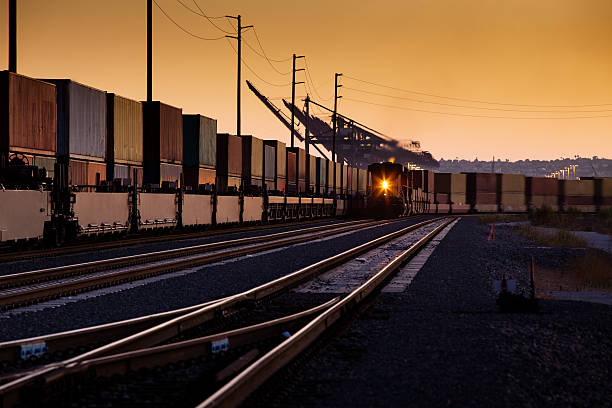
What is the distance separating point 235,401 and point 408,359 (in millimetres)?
2210

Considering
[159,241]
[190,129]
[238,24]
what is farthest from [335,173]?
[159,241]

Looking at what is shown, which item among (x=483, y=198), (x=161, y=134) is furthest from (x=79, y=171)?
(x=483, y=198)

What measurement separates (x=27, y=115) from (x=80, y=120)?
3.23m

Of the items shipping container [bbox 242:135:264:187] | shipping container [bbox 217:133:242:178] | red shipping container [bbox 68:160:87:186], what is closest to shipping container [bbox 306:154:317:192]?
shipping container [bbox 242:135:264:187]

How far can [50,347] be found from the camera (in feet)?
20.4

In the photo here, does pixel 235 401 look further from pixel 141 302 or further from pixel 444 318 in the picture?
pixel 141 302

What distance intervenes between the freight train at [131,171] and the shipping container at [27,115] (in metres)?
0.03

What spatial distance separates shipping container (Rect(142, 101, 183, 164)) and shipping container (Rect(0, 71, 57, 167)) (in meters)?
7.39

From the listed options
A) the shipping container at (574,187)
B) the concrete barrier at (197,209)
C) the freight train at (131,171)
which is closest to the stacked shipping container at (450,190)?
the shipping container at (574,187)

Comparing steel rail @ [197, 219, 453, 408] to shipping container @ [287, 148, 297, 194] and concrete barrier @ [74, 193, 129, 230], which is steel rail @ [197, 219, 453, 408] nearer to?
concrete barrier @ [74, 193, 129, 230]

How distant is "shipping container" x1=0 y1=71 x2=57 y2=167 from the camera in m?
20.9

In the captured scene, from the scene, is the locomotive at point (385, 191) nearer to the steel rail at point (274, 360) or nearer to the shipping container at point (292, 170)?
the shipping container at point (292, 170)

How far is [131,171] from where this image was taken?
29266 mm

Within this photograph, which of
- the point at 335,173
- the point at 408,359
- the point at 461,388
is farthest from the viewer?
the point at 335,173
